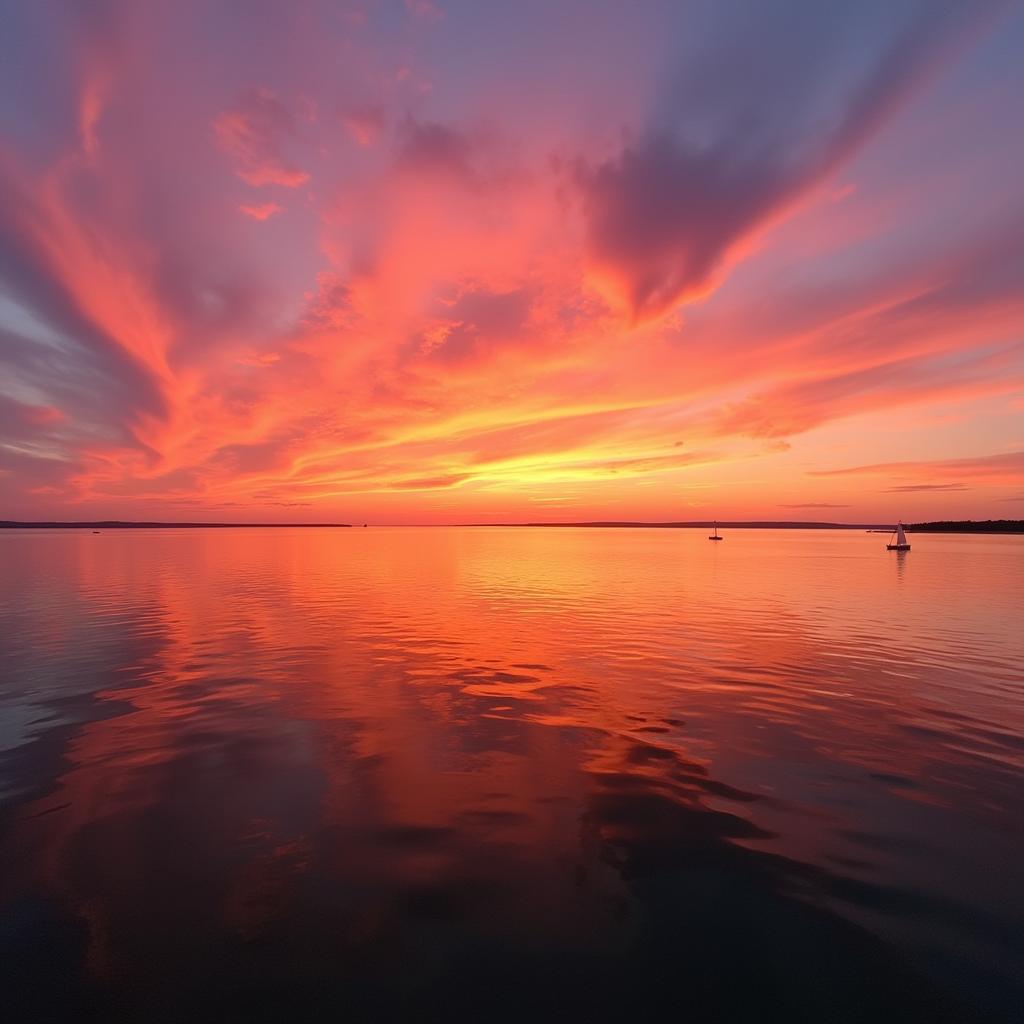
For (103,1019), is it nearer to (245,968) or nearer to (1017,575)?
(245,968)

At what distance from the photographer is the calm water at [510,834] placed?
652 cm

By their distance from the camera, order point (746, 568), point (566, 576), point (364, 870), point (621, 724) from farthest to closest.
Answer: point (746, 568) < point (566, 576) < point (621, 724) < point (364, 870)

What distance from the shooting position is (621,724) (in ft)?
49.4

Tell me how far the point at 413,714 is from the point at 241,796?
5.67 meters

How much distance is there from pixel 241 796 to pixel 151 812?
4.91ft

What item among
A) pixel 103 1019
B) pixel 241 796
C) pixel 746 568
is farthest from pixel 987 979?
pixel 746 568

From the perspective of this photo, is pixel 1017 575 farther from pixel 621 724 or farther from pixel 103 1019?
pixel 103 1019

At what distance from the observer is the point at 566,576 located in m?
57.1

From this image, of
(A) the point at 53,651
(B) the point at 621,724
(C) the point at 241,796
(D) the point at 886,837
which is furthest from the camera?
(A) the point at 53,651

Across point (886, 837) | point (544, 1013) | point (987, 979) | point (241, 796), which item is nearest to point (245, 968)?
point (544, 1013)

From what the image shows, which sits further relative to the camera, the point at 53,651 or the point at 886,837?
the point at 53,651

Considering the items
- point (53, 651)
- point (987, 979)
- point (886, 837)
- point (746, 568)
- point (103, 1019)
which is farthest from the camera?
point (746, 568)

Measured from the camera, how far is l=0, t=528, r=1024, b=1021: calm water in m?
6.52

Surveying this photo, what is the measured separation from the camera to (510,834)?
9625 millimetres
